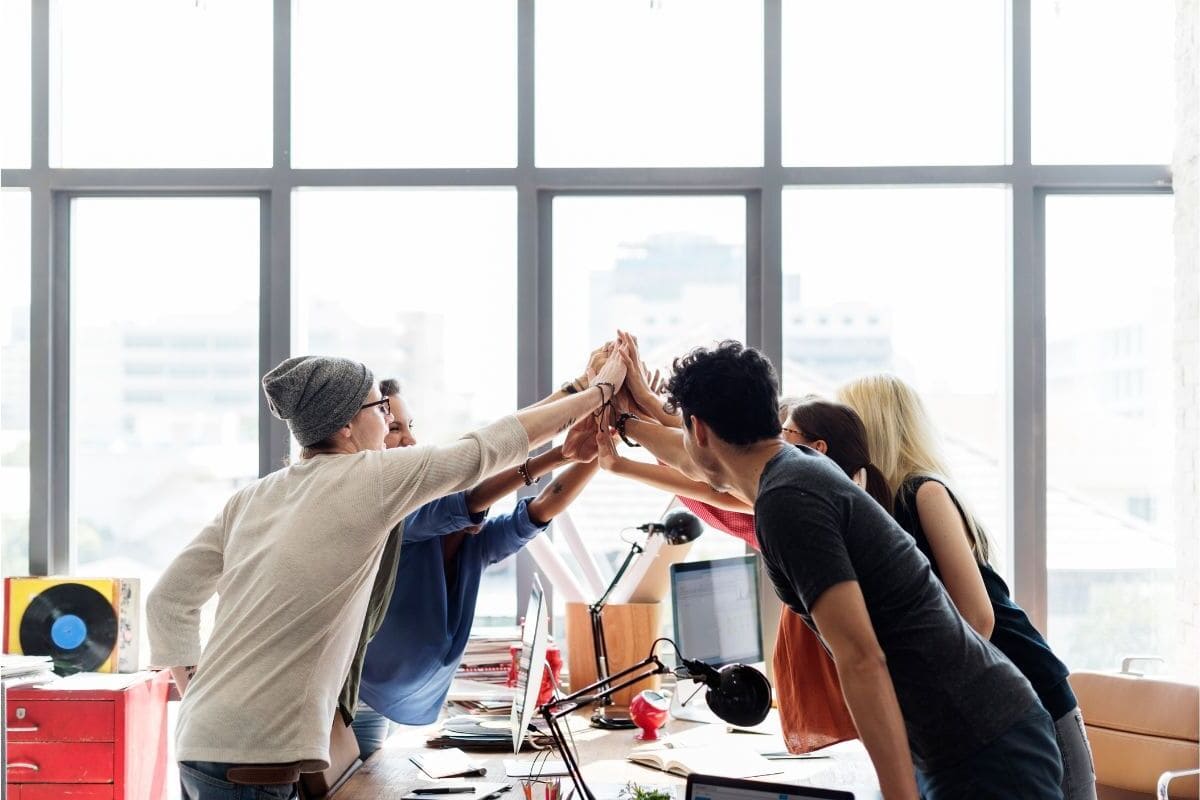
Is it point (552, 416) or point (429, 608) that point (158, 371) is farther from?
point (552, 416)

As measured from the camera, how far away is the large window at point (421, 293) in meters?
3.60

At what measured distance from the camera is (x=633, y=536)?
3.15 m

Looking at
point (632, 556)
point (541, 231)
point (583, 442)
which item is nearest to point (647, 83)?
point (541, 231)

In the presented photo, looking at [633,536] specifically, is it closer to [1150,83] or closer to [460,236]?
[460,236]

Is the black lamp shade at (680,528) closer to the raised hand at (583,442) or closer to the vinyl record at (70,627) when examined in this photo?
the raised hand at (583,442)

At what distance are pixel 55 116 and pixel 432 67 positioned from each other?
1426 mm

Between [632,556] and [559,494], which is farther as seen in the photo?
[632,556]

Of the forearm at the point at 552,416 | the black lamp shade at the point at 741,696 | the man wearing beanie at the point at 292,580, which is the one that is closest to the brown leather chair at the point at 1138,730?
the black lamp shade at the point at 741,696

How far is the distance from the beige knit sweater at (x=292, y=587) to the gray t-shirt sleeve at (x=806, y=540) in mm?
642

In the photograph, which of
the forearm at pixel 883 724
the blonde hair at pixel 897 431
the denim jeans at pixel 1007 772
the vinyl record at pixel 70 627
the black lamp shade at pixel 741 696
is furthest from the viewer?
the vinyl record at pixel 70 627

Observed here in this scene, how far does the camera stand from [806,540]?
148 cm

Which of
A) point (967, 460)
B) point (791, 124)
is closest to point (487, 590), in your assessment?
point (967, 460)

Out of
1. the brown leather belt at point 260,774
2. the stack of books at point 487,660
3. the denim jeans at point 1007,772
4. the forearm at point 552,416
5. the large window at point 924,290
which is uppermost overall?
the large window at point 924,290

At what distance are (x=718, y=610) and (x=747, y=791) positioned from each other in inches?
51.5
